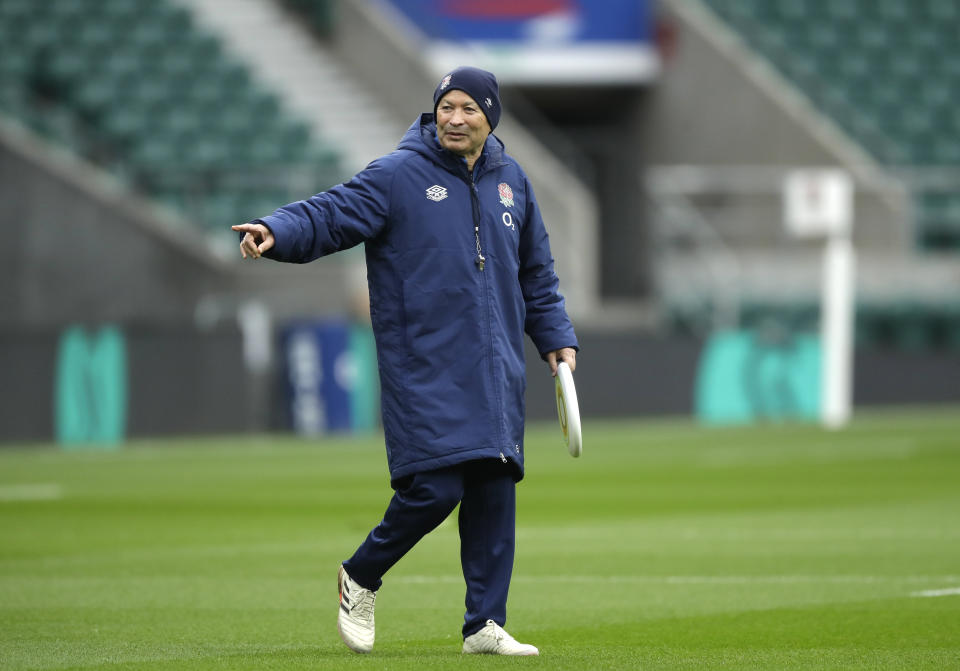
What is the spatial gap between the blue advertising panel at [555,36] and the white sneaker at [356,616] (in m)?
25.5

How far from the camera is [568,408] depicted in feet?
20.7

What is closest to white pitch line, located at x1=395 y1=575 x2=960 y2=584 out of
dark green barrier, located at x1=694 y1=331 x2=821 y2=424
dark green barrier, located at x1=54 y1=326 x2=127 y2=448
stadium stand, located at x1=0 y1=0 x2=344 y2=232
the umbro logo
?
the umbro logo

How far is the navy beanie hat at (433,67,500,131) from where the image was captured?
20.4 feet

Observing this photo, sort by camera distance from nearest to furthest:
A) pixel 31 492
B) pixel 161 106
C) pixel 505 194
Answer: pixel 505 194, pixel 31 492, pixel 161 106

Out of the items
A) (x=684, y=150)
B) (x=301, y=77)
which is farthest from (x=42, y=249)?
(x=684, y=150)

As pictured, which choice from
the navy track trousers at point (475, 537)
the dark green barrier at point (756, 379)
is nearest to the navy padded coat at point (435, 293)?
the navy track trousers at point (475, 537)

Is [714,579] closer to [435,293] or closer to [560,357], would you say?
[560,357]

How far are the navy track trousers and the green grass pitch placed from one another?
9.8 inches

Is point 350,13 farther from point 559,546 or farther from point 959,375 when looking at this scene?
point 559,546

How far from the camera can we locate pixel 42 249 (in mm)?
23562

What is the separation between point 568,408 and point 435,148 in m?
1.05

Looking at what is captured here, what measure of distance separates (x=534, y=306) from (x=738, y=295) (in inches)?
845

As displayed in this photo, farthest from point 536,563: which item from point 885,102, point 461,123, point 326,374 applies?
point 885,102

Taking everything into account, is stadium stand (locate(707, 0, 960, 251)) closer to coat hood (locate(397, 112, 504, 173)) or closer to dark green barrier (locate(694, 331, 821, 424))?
dark green barrier (locate(694, 331, 821, 424))
